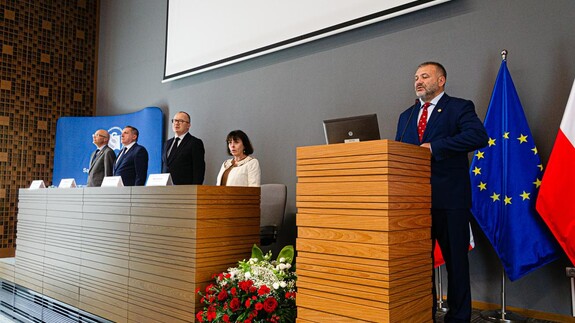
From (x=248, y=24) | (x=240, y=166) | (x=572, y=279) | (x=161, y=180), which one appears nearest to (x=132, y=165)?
(x=240, y=166)

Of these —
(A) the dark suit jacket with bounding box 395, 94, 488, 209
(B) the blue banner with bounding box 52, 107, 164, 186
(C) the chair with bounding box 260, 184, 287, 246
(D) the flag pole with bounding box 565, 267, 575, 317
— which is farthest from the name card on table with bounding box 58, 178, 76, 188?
(D) the flag pole with bounding box 565, 267, 575, 317

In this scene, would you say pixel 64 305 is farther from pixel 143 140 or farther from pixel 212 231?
pixel 143 140

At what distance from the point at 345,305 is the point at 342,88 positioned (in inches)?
105

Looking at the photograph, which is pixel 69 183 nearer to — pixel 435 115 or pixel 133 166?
pixel 133 166

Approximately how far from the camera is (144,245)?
3.08 m

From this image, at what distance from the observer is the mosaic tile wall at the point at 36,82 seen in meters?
6.76

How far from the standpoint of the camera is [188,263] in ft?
9.16

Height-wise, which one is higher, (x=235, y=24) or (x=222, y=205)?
(x=235, y=24)

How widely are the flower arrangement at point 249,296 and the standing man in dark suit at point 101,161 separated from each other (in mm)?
2159

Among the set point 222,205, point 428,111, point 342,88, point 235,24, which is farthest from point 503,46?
point 235,24

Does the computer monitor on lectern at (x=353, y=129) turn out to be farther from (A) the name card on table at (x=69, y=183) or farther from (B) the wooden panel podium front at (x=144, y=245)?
(A) the name card on table at (x=69, y=183)

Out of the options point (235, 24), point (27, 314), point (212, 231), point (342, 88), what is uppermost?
point (235, 24)

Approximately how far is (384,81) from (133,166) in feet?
7.80

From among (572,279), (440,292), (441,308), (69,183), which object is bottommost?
(441,308)
